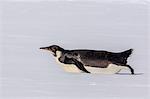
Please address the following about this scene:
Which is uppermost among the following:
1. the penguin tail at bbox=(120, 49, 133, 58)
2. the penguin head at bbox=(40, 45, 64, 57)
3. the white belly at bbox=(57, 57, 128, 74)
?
the penguin head at bbox=(40, 45, 64, 57)

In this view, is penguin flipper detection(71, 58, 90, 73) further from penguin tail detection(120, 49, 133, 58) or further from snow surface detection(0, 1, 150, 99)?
penguin tail detection(120, 49, 133, 58)

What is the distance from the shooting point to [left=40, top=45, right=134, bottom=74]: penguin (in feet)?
3.62

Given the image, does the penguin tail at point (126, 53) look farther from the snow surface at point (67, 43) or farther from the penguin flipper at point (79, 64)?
the penguin flipper at point (79, 64)

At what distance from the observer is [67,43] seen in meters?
1.12

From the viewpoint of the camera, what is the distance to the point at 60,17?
1125 millimetres

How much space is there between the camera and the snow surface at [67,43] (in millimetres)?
1106

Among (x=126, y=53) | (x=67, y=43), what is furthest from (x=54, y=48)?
(x=126, y=53)

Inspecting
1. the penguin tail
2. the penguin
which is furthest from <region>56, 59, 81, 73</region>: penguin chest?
the penguin tail

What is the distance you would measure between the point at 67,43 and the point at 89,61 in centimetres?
8

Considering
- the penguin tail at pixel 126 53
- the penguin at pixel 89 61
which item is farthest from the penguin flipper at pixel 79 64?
the penguin tail at pixel 126 53

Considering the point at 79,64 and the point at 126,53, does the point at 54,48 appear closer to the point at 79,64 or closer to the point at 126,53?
the point at 79,64

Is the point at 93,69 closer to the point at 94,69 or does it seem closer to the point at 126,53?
the point at 94,69

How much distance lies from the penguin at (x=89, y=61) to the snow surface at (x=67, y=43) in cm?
2

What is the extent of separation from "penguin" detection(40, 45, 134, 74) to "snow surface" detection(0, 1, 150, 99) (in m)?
0.02
